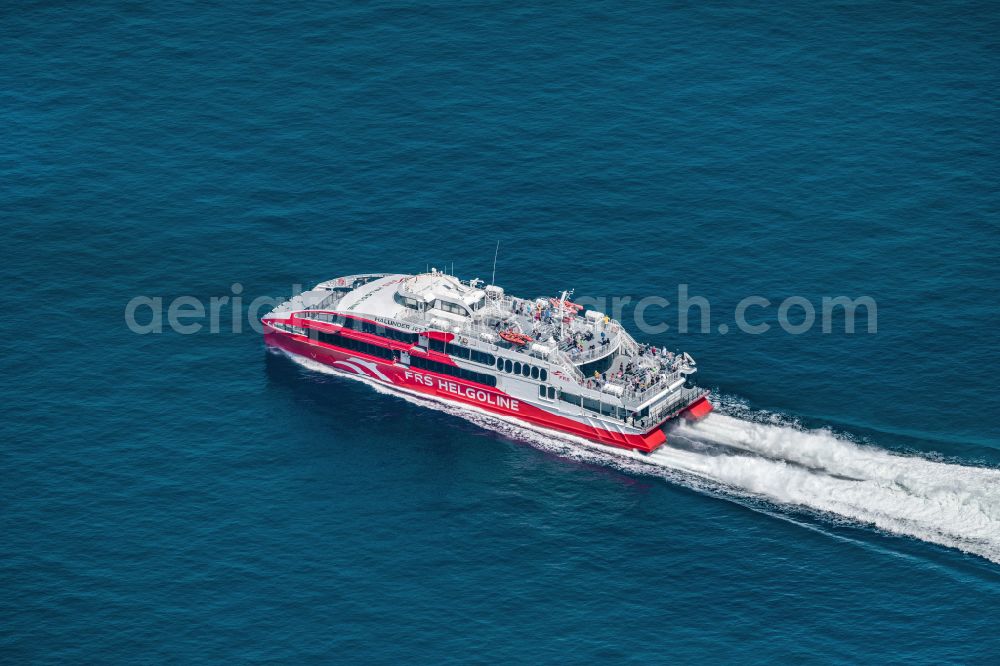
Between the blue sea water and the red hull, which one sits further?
the red hull

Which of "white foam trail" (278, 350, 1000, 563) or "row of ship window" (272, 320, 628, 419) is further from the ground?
"row of ship window" (272, 320, 628, 419)

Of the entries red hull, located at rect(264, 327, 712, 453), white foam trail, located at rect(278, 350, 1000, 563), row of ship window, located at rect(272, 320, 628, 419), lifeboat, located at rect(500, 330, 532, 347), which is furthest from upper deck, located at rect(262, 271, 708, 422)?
white foam trail, located at rect(278, 350, 1000, 563)

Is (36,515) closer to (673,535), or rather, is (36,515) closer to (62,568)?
(62,568)

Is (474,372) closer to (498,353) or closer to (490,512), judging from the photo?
(498,353)

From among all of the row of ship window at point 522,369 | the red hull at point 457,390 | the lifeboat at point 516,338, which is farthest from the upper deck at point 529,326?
the red hull at point 457,390

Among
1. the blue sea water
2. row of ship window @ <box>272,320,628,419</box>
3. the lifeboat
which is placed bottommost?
the blue sea water

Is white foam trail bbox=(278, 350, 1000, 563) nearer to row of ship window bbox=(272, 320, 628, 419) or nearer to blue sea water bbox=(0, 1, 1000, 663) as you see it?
blue sea water bbox=(0, 1, 1000, 663)
